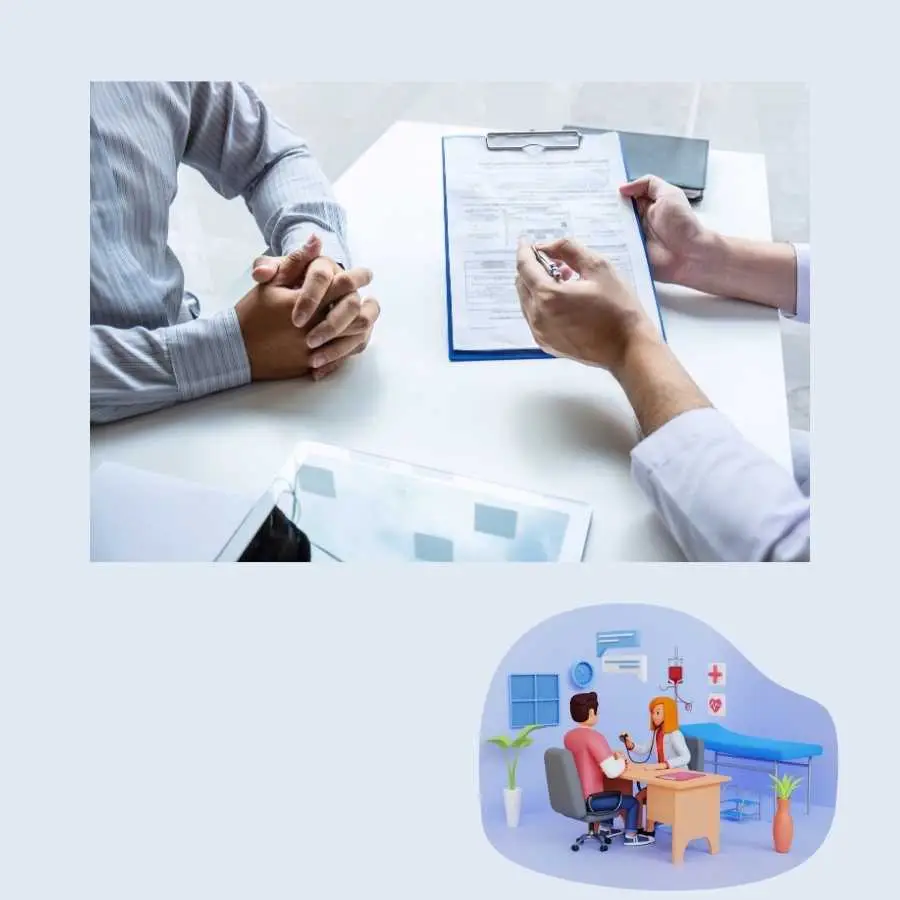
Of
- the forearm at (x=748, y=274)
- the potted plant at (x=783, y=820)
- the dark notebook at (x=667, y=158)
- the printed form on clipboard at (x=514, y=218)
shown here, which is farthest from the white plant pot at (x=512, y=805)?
the dark notebook at (x=667, y=158)

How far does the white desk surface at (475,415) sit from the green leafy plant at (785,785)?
36 cm

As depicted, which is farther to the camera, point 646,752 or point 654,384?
point 646,752

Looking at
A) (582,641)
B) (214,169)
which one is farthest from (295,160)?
(582,641)

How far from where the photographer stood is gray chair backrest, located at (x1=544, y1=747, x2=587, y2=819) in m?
1.27

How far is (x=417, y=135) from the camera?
1.35m

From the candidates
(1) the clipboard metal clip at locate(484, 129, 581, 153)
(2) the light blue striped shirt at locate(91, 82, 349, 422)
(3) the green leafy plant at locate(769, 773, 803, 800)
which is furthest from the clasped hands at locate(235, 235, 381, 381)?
(3) the green leafy plant at locate(769, 773, 803, 800)

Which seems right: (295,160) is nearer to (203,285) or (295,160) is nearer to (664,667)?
(203,285)

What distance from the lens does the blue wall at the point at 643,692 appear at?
1.27 meters

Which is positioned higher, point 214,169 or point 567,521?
point 214,169

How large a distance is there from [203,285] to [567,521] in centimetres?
49

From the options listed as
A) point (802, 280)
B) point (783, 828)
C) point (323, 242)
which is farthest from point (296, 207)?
point (783, 828)

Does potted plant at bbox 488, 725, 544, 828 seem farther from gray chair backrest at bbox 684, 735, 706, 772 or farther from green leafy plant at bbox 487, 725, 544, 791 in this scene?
gray chair backrest at bbox 684, 735, 706, 772

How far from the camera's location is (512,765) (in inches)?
51.2

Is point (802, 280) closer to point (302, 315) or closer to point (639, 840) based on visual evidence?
point (302, 315)
